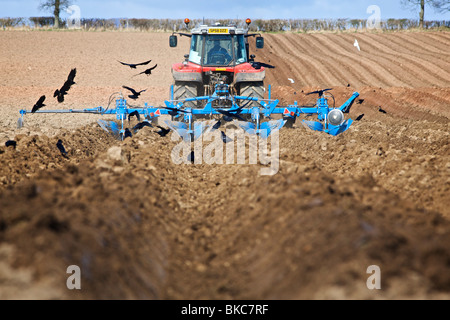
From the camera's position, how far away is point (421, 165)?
21.7 ft

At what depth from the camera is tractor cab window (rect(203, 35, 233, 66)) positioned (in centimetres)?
1073

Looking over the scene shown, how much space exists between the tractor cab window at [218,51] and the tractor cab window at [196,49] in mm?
135

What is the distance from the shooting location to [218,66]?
35.0ft

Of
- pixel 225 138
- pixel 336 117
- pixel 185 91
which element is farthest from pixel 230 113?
pixel 336 117

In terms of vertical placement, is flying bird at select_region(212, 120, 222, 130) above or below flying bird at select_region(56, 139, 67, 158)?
above

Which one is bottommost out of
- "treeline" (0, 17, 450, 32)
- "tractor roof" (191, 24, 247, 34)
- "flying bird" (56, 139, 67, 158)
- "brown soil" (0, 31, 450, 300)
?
"brown soil" (0, 31, 450, 300)

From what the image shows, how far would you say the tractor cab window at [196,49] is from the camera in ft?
35.3

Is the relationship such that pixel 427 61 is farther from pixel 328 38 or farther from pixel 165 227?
pixel 165 227

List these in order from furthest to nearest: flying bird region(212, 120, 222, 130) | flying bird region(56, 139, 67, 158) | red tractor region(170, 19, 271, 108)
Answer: red tractor region(170, 19, 271, 108)
flying bird region(212, 120, 222, 130)
flying bird region(56, 139, 67, 158)

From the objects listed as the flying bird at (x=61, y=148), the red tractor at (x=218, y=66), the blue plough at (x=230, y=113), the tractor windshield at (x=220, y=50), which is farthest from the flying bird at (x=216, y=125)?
the flying bird at (x=61, y=148)

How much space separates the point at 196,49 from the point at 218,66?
0.65 m

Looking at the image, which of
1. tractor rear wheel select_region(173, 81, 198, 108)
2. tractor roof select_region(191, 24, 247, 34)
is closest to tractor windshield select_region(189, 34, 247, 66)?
tractor roof select_region(191, 24, 247, 34)

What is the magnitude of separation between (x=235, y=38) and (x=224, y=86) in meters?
1.33

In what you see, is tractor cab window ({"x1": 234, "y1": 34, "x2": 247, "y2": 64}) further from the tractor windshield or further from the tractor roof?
the tractor roof
